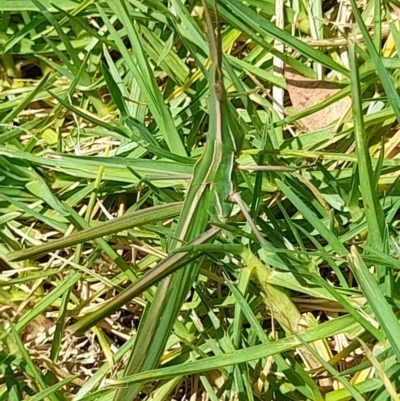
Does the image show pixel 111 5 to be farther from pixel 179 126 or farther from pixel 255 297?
pixel 255 297

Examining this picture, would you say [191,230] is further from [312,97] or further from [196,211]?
[312,97]

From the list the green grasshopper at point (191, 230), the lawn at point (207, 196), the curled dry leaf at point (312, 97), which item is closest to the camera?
the green grasshopper at point (191, 230)

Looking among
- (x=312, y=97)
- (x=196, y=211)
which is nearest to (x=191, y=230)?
(x=196, y=211)

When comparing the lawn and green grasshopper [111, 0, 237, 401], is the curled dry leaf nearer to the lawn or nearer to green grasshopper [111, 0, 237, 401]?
the lawn

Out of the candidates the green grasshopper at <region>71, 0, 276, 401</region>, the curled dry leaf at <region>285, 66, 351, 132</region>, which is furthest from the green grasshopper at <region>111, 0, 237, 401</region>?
the curled dry leaf at <region>285, 66, 351, 132</region>

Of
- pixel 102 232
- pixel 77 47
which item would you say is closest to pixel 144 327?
pixel 102 232

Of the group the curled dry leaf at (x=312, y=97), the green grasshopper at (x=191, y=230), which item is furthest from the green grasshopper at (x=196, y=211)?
the curled dry leaf at (x=312, y=97)

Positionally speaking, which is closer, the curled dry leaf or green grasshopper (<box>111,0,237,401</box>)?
green grasshopper (<box>111,0,237,401</box>)

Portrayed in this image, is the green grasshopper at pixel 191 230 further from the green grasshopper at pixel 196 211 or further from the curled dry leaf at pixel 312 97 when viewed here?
the curled dry leaf at pixel 312 97
